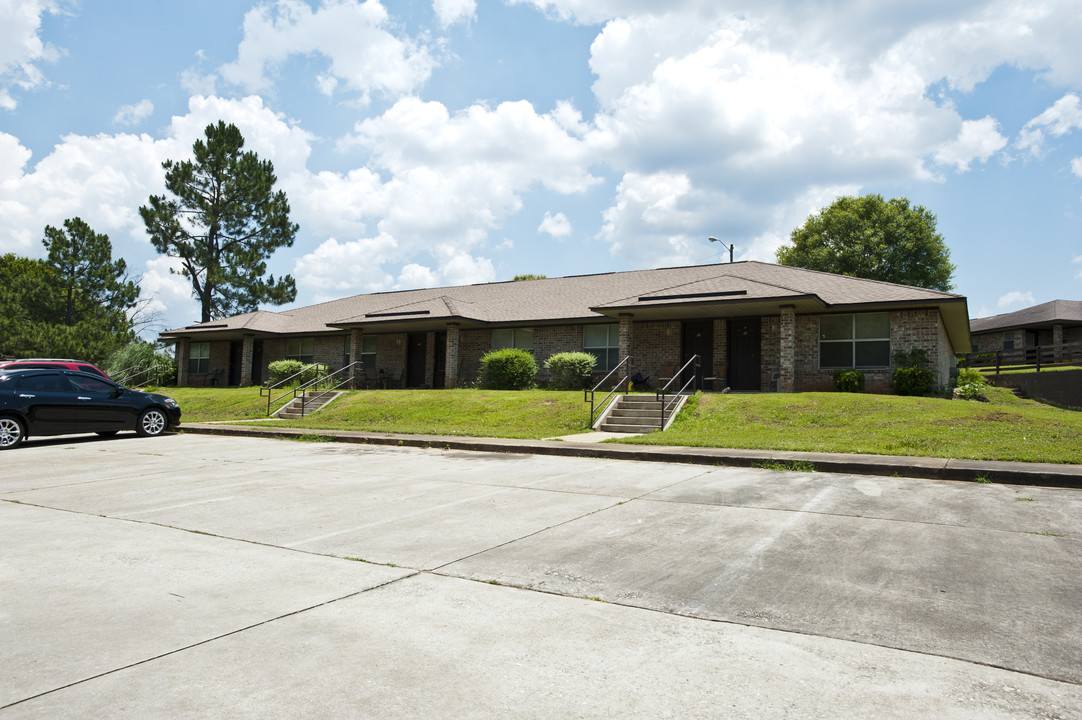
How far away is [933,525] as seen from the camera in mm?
6266

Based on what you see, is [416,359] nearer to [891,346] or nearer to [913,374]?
[891,346]

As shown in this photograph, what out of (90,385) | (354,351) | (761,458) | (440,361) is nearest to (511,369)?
(440,361)

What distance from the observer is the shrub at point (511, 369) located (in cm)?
2409

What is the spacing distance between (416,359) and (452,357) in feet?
12.2

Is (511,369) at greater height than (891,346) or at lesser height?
lesser

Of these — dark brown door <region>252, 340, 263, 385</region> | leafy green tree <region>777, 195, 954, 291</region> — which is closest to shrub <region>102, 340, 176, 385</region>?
dark brown door <region>252, 340, 263, 385</region>

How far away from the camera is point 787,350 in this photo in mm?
20578

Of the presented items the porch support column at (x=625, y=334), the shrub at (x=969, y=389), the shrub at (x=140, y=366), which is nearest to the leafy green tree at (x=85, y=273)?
the shrub at (x=140, y=366)

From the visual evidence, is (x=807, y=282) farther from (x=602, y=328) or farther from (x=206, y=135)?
(x=206, y=135)

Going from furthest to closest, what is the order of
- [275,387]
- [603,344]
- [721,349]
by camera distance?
1. [275,387]
2. [603,344]
3. [721,349]

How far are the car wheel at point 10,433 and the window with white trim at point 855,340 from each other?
21464mm

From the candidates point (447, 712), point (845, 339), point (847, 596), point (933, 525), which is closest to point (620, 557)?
point (847, 596)

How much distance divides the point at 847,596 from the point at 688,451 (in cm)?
773

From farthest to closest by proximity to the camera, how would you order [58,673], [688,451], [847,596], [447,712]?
[688,451]
[847,596]
[58,673]
[447,712]
